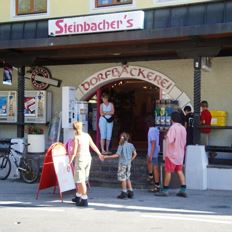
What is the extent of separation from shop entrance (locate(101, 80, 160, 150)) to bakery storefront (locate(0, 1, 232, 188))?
3cm

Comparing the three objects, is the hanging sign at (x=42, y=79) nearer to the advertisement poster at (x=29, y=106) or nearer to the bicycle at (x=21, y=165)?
the advertisement poster at (x=29, y=106)

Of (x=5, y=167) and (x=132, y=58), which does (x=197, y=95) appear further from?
(x=5, y=167)

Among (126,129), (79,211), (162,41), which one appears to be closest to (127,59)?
(162,41)

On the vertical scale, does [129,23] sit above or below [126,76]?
above

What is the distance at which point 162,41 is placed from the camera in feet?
42.5

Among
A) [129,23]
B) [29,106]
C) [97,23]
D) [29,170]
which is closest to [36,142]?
[29,170]

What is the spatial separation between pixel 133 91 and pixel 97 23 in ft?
17.7

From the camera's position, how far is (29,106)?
653 inches

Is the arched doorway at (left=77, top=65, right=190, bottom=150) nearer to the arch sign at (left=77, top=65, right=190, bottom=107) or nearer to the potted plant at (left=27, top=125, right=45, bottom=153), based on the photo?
the arch sign at (left=77, top=65, right=190, bottom=107)

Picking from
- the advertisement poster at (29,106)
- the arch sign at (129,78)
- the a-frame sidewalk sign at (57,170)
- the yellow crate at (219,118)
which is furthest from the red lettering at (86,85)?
the a-frame sidewalk sign at (57,170)

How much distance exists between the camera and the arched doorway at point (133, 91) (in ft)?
49.0

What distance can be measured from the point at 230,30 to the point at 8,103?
327 inches

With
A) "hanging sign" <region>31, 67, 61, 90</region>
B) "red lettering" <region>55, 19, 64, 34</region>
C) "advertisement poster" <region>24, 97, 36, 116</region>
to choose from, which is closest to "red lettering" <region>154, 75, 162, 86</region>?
"red lettering" <region>55, 19, 64, 34</region>

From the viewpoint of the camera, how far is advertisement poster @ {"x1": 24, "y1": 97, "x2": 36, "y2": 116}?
1651cm
